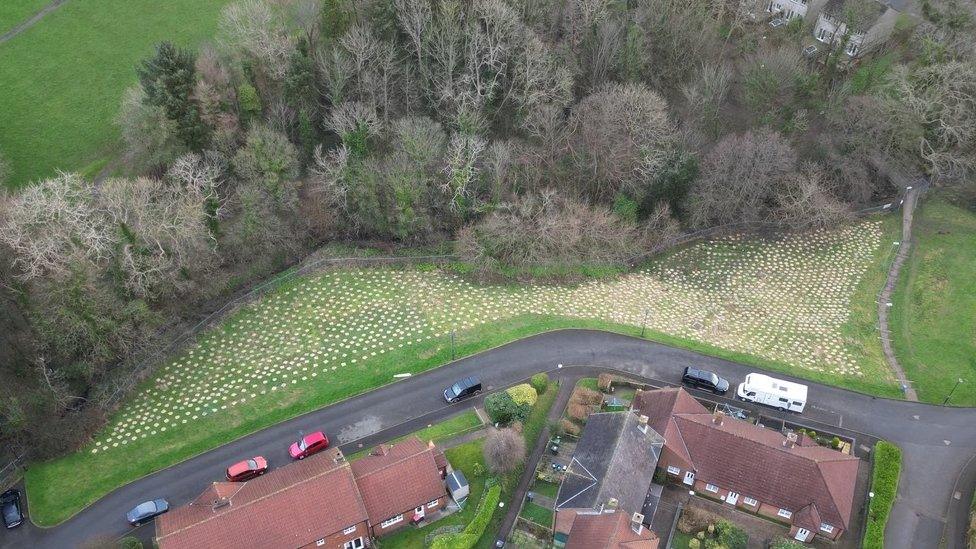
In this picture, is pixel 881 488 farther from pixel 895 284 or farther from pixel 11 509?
pixel 11 509

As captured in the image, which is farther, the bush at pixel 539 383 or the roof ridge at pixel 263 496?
the bush at pixel 539 383

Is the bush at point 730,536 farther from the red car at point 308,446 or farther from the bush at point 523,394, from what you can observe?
the red car at point 308,446

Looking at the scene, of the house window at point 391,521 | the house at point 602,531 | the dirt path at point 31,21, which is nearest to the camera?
the house at point 602,531

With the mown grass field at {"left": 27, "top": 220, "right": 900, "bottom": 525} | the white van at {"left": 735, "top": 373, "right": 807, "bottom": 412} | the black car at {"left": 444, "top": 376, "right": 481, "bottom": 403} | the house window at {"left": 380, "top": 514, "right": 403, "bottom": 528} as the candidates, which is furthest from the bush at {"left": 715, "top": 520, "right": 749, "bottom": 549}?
the house window at {"left": 380, "top": 514, "right": 403, "bottom": 528}

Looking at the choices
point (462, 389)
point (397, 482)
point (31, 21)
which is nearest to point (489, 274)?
point (462, 389)

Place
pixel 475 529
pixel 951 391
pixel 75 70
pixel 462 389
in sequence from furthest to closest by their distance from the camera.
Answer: pixel 75 70 < pixel 951 391 < pixel 462 389 < pixel 475 529

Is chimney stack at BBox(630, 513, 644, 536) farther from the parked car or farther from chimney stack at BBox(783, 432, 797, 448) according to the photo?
the parked car

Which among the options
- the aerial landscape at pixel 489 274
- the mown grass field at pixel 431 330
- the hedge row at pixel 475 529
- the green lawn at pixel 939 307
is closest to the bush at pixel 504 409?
the aerial landscape at pixel 489 274
